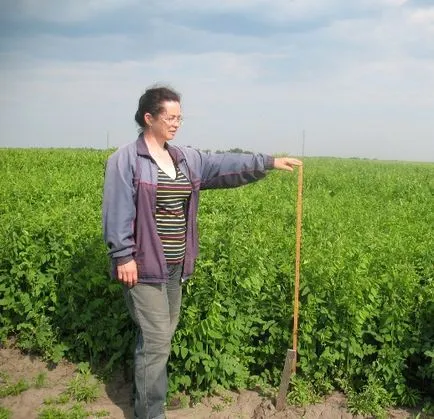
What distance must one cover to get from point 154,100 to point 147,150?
0.33 metres

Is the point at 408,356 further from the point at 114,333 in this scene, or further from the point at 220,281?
the point at 114,333

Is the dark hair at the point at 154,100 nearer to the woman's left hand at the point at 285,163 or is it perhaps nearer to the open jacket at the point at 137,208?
the open jacket at the point at 137,208

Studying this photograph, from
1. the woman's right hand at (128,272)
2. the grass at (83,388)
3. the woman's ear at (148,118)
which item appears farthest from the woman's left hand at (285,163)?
the grass at (83,388)

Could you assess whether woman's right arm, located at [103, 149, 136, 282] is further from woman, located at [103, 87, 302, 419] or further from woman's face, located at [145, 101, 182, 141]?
woman's face, located at [145, 101, 182, 141]

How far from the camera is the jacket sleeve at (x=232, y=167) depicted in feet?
13.2

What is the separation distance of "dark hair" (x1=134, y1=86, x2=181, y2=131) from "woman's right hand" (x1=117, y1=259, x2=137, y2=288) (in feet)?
3.09

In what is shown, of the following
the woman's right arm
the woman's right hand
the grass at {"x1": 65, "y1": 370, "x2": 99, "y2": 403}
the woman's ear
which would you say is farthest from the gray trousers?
the woman's ear

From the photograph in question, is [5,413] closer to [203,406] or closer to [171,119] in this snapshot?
[203,406]

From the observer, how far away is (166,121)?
364 cm

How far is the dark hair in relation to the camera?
11.9 ft

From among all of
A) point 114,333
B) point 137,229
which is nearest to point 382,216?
point 114,333

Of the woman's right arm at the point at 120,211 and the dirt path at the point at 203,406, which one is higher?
the woman's right arm at the point at 120,211

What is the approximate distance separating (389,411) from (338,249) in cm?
140

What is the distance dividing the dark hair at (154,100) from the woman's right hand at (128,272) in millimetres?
941
